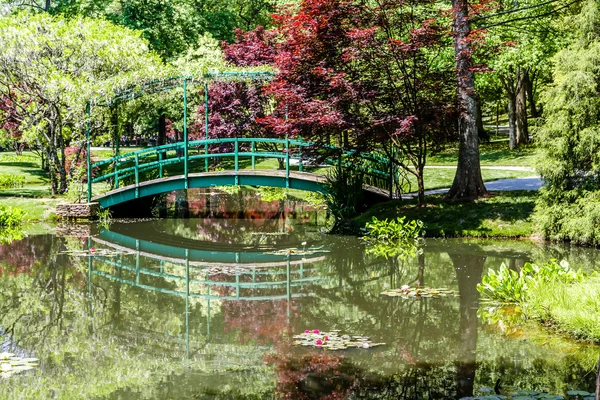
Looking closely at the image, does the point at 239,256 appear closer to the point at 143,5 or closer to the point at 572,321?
the point at 572,321

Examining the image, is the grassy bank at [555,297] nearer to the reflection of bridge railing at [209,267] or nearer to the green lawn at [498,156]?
the reflection of bridge railing at [209,267]

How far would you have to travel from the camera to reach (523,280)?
1066cm

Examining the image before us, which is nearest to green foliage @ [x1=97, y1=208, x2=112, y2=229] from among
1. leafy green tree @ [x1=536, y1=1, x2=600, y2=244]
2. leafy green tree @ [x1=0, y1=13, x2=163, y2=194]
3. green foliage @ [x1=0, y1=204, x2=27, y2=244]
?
green foliage @ [x1=0, y1=204, x2=27, y2=244]

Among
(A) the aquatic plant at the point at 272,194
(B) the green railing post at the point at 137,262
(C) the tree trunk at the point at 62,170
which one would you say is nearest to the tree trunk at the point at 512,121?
(A) the aquatic plant at the point at 272,194

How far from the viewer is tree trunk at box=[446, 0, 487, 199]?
18688 millimetres

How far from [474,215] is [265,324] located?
370 inches

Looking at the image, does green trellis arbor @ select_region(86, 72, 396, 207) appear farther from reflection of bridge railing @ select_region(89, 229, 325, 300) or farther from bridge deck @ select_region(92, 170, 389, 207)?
reflection of bridge railing @ select_region(89, 229, 325, 300)

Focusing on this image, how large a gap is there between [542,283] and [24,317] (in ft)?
23.5

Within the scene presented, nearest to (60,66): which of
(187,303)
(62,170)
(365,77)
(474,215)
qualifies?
(62,170)

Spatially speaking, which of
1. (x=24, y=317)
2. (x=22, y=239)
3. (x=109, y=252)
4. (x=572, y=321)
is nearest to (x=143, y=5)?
(x=22, y=239)

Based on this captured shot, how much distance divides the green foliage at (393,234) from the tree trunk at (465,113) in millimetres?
2040

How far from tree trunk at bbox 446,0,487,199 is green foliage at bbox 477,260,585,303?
8225 millimetres

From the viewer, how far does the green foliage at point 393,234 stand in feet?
57.2

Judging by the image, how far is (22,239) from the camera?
19219mm
